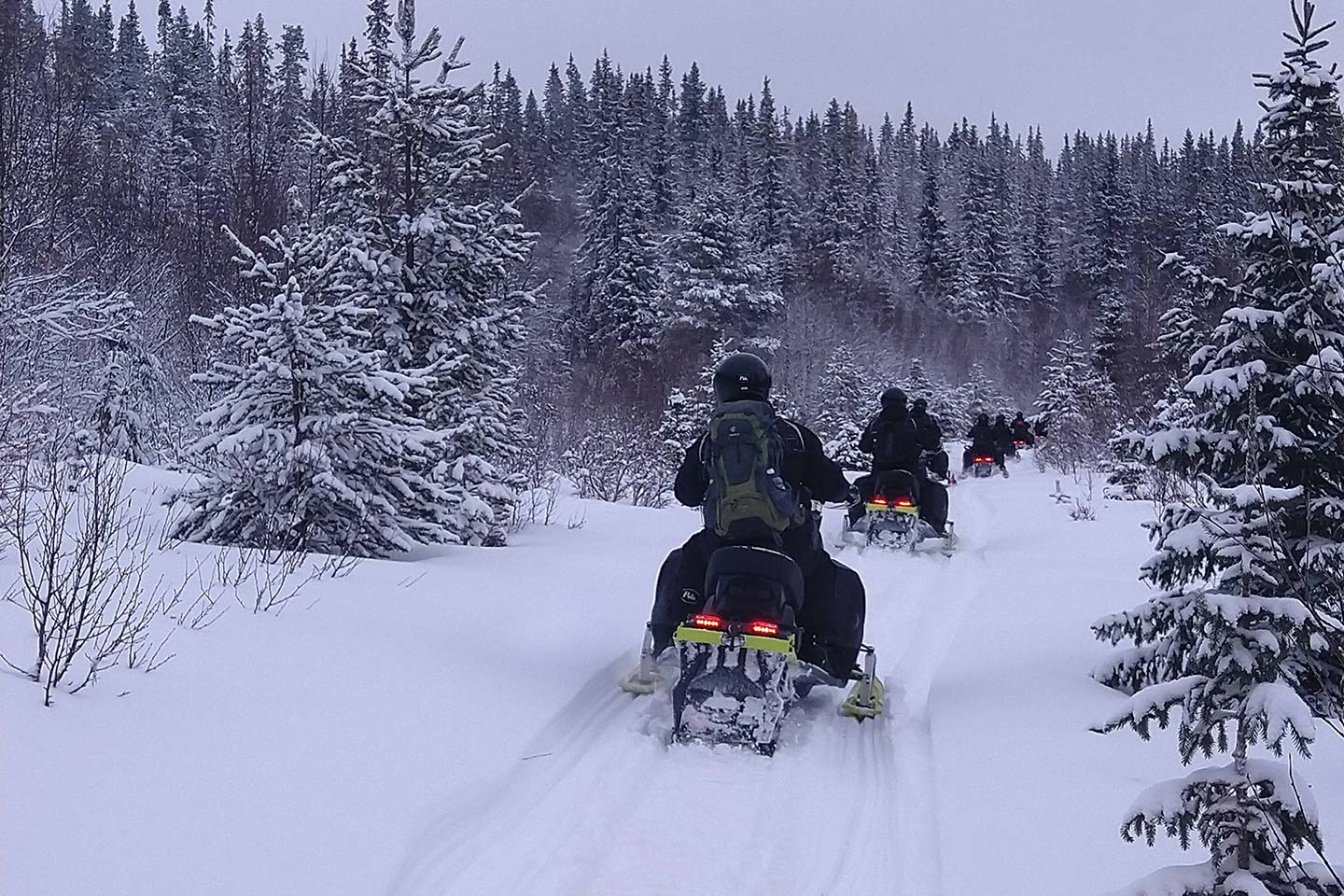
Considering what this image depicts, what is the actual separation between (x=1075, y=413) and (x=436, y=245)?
32.4 metres

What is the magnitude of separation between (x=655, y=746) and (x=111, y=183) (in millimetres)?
25793

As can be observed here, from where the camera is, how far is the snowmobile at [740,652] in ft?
17.2

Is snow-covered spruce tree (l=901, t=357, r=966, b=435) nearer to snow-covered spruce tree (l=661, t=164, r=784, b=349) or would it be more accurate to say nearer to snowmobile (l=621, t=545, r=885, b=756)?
snow-covered spruce tree (l=661, t=164, r=784, b=349)

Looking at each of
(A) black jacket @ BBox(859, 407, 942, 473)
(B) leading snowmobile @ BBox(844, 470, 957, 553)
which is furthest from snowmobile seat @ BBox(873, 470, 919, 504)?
(A) black jacket @ BBox(859, 407, 942, 473)

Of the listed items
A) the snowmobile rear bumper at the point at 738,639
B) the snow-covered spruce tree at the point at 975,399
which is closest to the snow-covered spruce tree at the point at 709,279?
the snow-covered spruce tree at the point at 975,399

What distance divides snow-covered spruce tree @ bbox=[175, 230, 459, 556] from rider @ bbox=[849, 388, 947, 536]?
5.71 meters

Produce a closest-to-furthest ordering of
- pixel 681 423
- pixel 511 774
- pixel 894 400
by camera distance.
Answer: pixel 511 774, pixel 894 400, pixel 681 423

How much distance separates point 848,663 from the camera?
5.97 m

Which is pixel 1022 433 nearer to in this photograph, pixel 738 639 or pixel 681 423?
pixel 681 423

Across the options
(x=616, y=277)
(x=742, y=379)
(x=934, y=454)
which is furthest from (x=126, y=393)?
(x=616, y=277)

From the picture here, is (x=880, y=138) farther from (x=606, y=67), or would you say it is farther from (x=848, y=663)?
(x=848, y=663)

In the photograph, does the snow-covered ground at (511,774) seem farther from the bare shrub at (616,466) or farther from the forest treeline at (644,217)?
the bare shrub at (616,466)

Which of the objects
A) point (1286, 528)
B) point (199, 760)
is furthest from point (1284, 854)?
point (199, 760)

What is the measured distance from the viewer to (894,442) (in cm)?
1293
